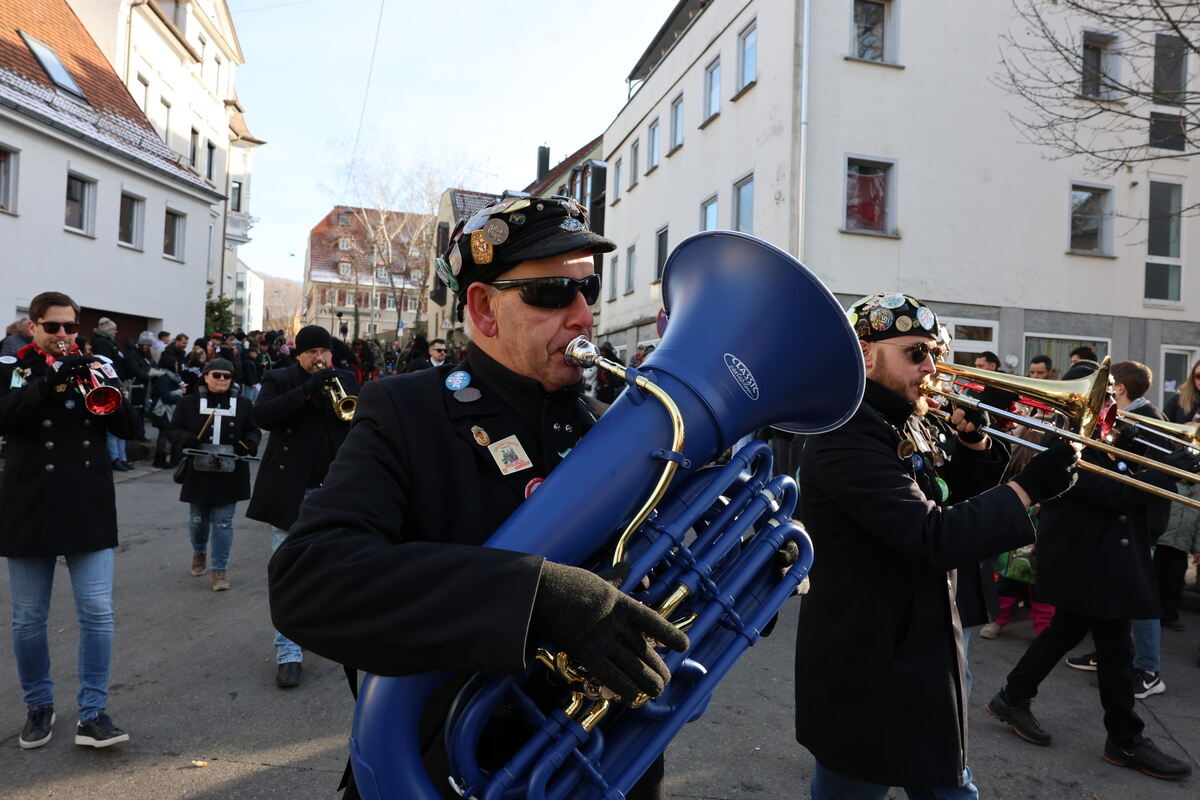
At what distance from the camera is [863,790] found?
2.28 meters

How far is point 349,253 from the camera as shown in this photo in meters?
36.8

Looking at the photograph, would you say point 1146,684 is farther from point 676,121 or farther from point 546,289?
point 676,121

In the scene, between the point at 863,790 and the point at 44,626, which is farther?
the point at 44,626

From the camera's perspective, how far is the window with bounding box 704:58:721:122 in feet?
54.1

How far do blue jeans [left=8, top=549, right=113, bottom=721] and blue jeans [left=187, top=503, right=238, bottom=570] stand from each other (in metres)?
2.29

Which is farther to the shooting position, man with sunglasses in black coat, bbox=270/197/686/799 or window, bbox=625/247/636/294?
window, bbox=625/247/636/294

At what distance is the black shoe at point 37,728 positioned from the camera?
350 centimetres

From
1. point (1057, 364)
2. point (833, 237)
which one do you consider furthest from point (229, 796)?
point (1057, 364)

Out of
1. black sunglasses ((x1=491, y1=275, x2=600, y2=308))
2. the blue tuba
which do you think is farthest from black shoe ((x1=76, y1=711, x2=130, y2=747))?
black sunglasses ((x1=491, y1=275, x2=600, y2=308))

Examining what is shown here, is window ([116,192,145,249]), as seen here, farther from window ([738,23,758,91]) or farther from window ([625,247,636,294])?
window ([738,23,758,91])

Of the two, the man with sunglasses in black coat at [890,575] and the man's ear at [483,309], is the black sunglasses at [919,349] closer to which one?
the man with sunglasses in black coat at [890,575]

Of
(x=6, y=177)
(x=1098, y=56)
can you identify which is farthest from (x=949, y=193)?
(x=6, y=177)

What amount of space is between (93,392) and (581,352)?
126 inches

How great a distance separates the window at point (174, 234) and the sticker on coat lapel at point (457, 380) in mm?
20907
